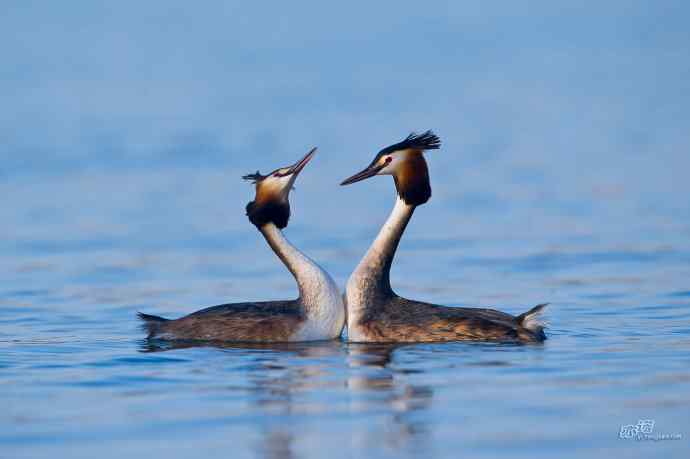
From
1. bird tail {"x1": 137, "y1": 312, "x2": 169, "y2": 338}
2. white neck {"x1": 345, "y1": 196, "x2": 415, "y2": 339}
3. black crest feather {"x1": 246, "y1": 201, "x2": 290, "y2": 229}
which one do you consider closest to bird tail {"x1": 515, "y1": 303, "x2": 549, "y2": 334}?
white neck {"x1": 345, "y1": 196, "x2": 415, "y2": 339}

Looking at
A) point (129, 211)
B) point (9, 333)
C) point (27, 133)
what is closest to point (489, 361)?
point (9, 333)

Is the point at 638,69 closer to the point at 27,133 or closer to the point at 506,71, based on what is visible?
the point at 506,71

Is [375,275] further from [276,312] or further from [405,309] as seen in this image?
[276,312]

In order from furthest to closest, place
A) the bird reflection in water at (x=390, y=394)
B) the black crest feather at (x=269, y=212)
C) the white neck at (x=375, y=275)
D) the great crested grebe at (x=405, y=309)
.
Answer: the black crest feather at (x=269, y=212), the white neck at (x=375, y=275), the great crested grebe at (x=405, y=309), the bird reflection in water at (x=390, y=394)

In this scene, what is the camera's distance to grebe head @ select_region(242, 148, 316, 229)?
13.5 metres

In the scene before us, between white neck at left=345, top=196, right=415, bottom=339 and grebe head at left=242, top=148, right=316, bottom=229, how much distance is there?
0.84 metres

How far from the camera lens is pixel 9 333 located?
46.3ft

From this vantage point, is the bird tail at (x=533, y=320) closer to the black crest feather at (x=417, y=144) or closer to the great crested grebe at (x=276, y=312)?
the great crested grebe at (x=276, y=312)

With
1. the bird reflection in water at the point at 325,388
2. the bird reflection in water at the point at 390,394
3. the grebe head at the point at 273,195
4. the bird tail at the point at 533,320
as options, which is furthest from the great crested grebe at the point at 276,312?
the bird tail at the point at 533,320

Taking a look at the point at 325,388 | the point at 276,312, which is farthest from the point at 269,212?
the point at 325,388

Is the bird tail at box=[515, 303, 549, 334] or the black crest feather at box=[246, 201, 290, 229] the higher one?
the black crest feather at box=[246, 201, 290, 229]

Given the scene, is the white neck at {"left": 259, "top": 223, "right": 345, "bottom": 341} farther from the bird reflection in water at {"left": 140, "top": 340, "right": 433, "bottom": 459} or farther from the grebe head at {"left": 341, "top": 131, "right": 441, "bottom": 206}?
the grebe head at {"left": 341, "top": 131, "right": 441, "bottom": 206}

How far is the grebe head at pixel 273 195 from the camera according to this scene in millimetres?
13469

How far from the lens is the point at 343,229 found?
21.4 m
